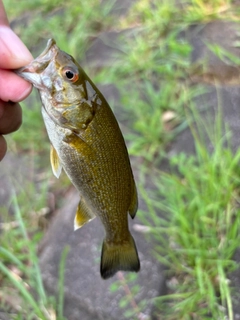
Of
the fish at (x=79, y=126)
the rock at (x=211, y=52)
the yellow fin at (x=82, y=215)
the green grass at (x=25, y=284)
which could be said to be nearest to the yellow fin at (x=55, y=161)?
the fish at (x=79, y=126)

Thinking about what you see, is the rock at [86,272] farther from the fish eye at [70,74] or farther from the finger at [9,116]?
the fish eye at [70,74]

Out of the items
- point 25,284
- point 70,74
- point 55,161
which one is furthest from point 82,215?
point 25,284

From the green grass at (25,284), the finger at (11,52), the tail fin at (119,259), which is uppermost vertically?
the finger at (11,52)

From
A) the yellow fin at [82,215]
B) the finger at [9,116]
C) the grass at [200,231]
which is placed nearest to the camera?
the yellow fin at [82,215]

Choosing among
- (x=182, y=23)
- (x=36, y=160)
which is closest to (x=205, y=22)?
(x=182, y=23)

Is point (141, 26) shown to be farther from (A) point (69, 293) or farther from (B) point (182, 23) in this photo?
(A) point (69, 293)

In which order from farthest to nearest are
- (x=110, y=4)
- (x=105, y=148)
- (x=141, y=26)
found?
(x=110, y=4)
(x=141, y=26)
(x=105, y=148)

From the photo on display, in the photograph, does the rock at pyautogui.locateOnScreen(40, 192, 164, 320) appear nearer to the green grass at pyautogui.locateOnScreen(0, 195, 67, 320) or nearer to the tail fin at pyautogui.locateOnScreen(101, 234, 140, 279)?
the green grass at pyautogui.locateOnScreen(0, 195, 67, 320)
